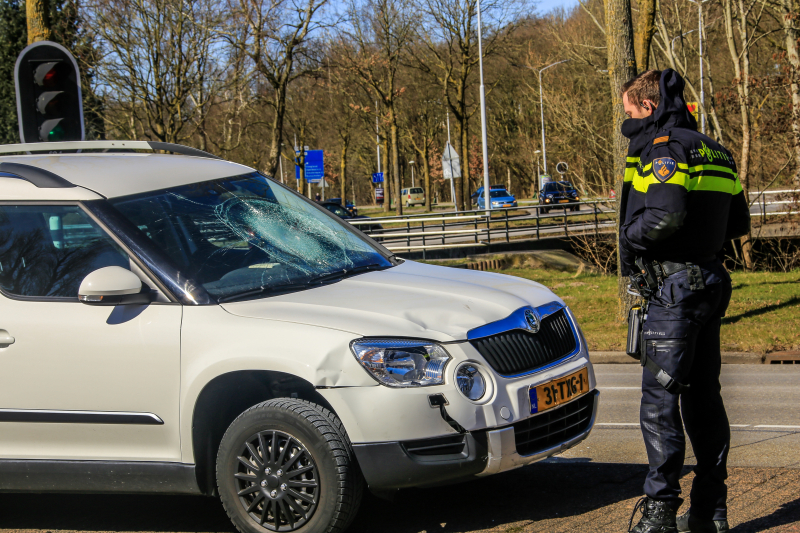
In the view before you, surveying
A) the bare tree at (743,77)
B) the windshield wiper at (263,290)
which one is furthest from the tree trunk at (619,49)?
the windshield wiper at (263,290)

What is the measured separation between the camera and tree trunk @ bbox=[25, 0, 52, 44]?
10383 mm

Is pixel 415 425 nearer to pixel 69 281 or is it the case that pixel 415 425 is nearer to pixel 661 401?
pixel 661 401

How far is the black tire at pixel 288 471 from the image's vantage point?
3336mm

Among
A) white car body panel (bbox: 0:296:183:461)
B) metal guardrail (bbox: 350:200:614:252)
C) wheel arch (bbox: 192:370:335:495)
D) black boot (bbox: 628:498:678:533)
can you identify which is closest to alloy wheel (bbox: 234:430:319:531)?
wheel arch (bbox: 192:370:335:495)

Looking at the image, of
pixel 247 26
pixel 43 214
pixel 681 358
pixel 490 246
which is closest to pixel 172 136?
pixel 247 26

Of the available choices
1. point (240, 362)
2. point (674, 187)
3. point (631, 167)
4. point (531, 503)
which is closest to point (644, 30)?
point (631, 167)

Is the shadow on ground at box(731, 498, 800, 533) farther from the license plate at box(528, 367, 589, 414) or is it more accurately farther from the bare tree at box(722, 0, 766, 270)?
the bare tree at box(722, 0, 766, 270)

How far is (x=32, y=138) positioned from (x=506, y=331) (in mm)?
6432

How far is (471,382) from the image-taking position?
339 cm

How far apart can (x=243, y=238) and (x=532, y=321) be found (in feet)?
5.00

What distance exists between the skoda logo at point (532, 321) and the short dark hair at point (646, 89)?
107 centimetres

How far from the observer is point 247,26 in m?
23.6

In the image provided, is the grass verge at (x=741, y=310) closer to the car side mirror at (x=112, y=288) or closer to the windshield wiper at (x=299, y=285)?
the windshield wiper at (x=299, y=285)

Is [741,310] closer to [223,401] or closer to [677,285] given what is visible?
[677,285]
